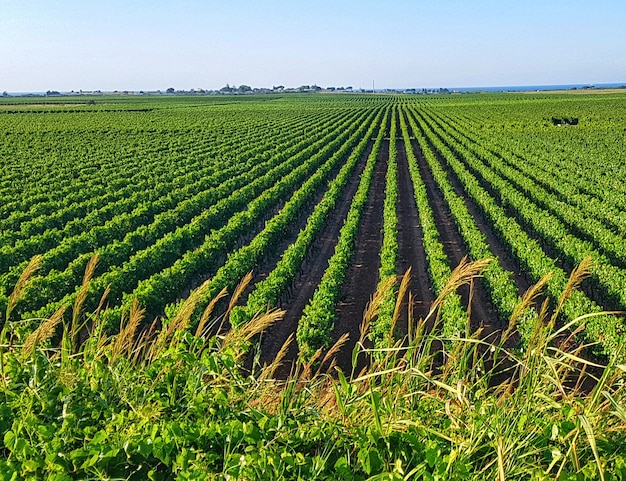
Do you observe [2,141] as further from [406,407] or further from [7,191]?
[406,407]

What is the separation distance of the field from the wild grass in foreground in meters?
0.03

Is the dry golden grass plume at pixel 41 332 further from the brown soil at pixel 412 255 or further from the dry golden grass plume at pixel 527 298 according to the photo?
the brown soil at pixel 412 255

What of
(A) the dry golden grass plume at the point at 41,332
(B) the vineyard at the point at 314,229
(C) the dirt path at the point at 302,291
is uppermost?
(A) the dry golden grass plume at the point at 41,332

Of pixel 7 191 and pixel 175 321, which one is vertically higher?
pixel 175 321

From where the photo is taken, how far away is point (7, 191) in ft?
78.7

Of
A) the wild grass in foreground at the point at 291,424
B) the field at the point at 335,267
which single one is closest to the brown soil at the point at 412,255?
the field at the point at 335,267

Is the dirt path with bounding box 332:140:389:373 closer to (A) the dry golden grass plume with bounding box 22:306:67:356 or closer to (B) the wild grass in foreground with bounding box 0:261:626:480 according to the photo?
(B) the wild grass in foreground with bounding box 0:261:626:480

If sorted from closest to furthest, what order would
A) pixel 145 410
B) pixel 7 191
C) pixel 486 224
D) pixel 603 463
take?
1. pixel 603 463
2. pixel 145 410
3. pixel 486 224
4. pixel 7 191

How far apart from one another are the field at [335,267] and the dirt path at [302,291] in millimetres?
66

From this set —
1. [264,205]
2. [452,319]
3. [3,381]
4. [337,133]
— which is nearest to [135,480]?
[3,381]

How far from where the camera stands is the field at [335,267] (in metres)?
3.04

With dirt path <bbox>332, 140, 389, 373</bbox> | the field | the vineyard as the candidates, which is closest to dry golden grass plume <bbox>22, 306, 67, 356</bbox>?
the field

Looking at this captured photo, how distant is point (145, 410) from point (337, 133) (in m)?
50.8

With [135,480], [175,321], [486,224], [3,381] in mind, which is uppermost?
[175,321]
